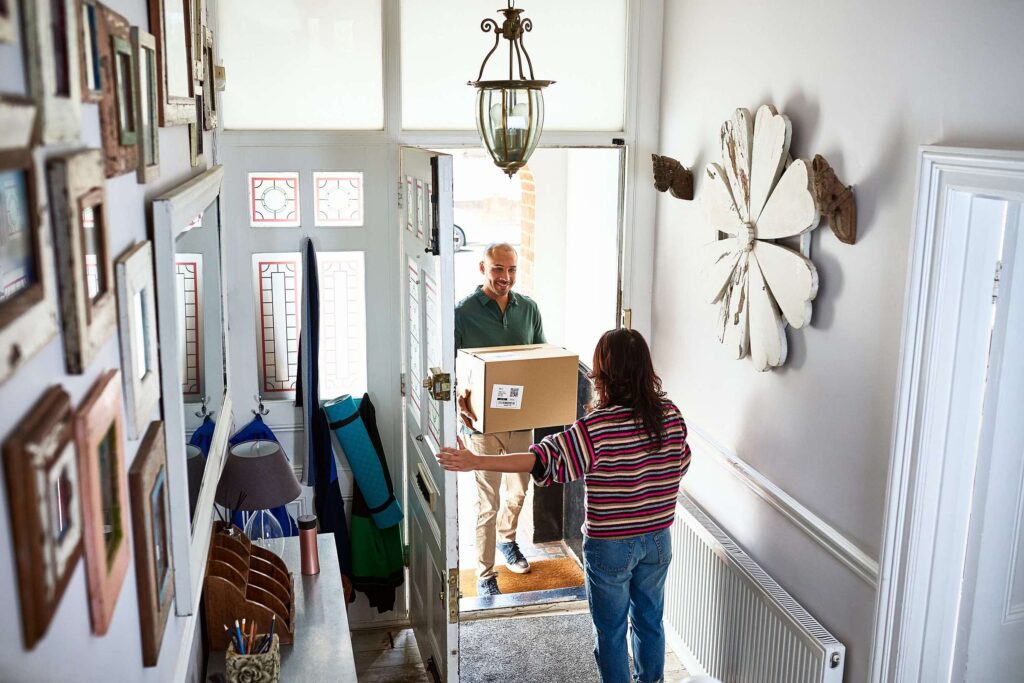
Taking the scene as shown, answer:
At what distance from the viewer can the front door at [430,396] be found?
317cm

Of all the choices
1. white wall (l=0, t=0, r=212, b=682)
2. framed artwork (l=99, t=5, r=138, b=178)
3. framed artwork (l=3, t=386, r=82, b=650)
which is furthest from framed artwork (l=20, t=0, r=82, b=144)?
framed artwork (l=3, t=386, r=82, b=650)

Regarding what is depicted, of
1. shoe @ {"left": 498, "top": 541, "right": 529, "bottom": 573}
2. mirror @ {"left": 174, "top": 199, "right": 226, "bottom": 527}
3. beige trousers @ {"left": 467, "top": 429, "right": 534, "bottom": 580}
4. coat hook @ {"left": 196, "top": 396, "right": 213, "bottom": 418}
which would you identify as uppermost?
mirror @ {"left": 174, "top": 199, "right": 226, "bottom": 527}

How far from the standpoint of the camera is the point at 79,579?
1.09 metres

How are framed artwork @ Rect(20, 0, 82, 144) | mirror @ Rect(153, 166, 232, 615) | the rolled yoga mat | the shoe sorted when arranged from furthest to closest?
the shoe < the rolled yoga mat < mirror @ Rect(153, 166, 232, 615) < framed artwork @ Rect(20, 0, 82, 144)

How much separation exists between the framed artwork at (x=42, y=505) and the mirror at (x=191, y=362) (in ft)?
2.26

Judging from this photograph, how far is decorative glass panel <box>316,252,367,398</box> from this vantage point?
405 centimetres

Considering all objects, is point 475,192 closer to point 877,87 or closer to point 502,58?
point 502,58

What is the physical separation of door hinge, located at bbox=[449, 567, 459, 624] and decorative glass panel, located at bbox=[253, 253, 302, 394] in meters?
1.16

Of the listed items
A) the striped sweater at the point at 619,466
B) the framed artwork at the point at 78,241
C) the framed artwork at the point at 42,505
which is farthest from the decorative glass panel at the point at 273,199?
the framed artwork at the point at 42,505

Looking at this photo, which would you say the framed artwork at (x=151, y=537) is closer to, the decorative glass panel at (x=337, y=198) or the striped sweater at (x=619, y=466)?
the striped sweater at (x=619, y=466)

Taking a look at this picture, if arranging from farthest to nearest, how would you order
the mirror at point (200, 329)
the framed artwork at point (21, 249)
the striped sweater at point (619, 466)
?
the striped sweater at point (619, 466), the mirror at point (200, 329), the framed artwork at point (21, 249)

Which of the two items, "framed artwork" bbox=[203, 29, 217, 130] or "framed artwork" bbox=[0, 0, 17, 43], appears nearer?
"framed artwork" bbox=[0, 0, 17, 43]

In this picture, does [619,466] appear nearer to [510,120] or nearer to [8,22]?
[510,120]

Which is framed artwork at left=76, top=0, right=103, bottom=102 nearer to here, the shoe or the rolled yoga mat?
the rolled yoga mat
